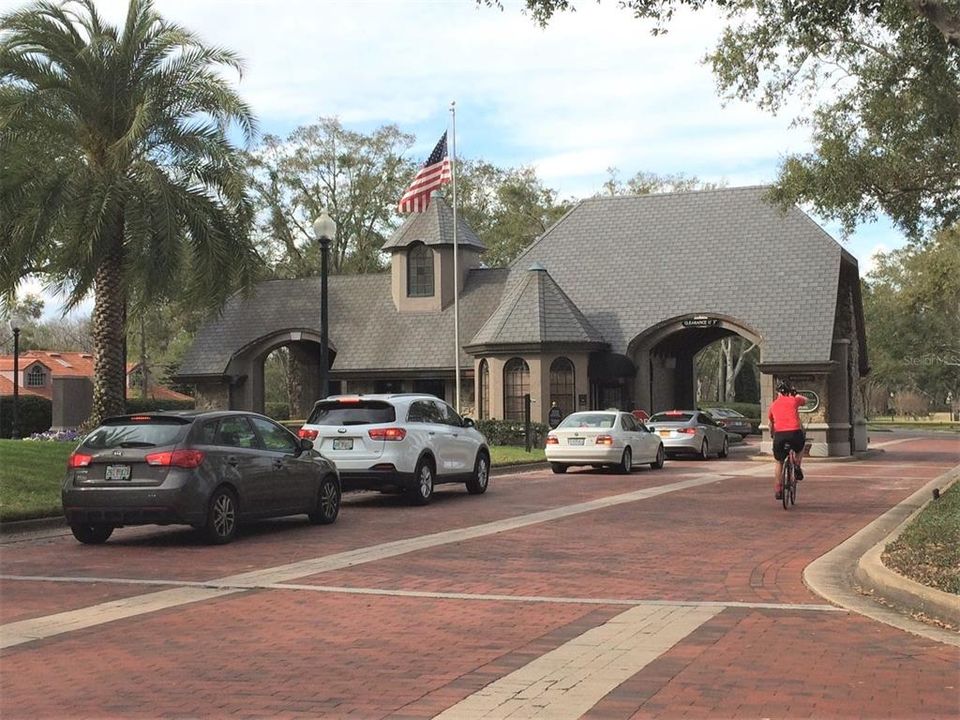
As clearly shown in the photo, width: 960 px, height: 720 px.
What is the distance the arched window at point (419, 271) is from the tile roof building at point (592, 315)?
0.05 m

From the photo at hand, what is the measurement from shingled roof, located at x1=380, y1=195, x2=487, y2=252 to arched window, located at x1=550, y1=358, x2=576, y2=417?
23.1ft

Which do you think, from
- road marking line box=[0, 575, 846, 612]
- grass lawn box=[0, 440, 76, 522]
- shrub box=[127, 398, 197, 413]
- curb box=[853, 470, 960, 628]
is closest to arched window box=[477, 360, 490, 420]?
shrub box=[127, 398, 197, 413]

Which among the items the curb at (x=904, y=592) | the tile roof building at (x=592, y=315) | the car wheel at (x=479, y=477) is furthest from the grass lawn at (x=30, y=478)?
the tile roof building at (x=592, y=315)

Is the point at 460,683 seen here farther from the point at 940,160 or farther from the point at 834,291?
the point at 834,291

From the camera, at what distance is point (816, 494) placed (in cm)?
2014

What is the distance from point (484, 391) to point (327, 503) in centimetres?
2353

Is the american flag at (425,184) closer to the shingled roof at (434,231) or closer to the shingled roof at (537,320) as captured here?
the shingled roof at (537,320)

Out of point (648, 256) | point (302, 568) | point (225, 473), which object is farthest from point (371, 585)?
point (648, 256)

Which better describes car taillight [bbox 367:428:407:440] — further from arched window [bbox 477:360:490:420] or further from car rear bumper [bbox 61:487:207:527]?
arched window [bbox 477:360:490:420]

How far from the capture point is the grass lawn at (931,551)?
9.12 m

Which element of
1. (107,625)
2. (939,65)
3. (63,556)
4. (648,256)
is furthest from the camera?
(648,256)

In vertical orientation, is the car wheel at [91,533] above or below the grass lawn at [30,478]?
below

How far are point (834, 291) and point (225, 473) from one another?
91.3ft

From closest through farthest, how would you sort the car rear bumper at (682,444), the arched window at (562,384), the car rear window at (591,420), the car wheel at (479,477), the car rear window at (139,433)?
the car rear window at (139,433) < the car wheel at (479,477) < the car rear window at (591,420) < the car rear bumper at (682,444) < the arched window at (562,384)
